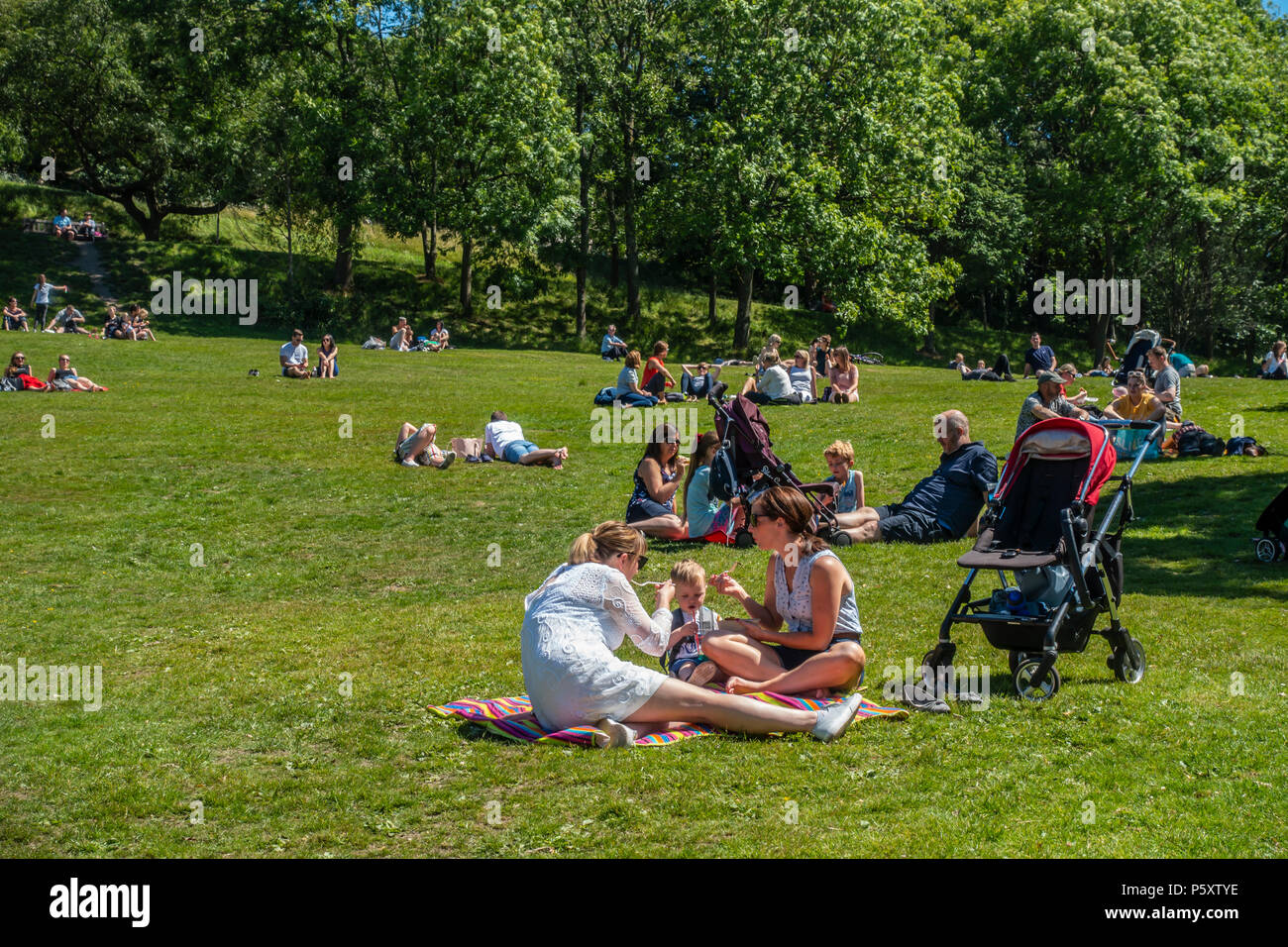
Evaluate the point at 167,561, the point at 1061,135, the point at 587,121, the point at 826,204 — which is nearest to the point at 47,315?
the point at 587,121

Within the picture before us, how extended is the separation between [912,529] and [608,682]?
7197 mm

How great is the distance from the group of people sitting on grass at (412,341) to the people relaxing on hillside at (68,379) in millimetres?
13734

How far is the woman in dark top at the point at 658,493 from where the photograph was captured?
48.2 ft

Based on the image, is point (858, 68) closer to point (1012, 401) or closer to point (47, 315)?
point (1012, 401)

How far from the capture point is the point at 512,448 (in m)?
20.2

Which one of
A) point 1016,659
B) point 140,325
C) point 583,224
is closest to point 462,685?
point 1016,659

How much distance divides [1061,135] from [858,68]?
1328cm

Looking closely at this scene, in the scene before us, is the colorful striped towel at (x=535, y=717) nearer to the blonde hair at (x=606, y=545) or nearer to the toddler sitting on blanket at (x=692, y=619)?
the toddler sitting on blanket at (x=692, y=619)

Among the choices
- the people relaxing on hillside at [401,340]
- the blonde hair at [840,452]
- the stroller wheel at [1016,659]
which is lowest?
the stroller wheel at [1016,659]

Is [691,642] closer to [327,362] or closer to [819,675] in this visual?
[819,675]

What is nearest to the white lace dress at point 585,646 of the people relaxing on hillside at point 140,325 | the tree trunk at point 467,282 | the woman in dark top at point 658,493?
the woman in dark top at point 658,493

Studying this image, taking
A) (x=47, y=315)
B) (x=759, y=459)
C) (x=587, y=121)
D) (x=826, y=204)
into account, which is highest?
(x=587, y=121)

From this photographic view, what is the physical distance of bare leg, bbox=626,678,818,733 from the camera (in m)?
7.74

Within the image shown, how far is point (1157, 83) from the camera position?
1949 inches
